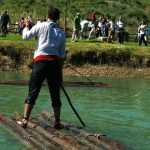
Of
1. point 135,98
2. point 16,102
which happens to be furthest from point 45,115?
point 135,98

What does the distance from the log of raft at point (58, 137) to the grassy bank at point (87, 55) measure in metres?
18.5

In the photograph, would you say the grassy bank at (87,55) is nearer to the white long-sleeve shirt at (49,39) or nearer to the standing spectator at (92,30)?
the standing spectator at (92,30)

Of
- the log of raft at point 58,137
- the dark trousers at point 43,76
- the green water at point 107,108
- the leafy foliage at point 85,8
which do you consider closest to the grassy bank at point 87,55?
the green water at point 107,108

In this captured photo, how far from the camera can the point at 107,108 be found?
54.7ft

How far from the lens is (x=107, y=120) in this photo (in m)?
14.2

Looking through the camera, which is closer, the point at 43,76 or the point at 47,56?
the point at 47,56

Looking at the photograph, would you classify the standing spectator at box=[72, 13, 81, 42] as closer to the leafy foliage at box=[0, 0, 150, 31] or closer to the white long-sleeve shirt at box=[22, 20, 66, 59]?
the leafy foliage at box=[0, 0, 150, 31]

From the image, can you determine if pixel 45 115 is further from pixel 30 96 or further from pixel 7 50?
pixel 7 50

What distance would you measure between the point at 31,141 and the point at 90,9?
39.5m

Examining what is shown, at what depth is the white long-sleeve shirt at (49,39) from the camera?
11.4 meters

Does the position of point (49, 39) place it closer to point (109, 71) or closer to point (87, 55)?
point (109, 71)

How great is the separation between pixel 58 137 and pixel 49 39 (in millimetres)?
2044

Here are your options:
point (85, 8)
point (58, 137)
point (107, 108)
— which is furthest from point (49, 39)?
point (85, 8)

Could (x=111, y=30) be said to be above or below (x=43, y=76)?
below
